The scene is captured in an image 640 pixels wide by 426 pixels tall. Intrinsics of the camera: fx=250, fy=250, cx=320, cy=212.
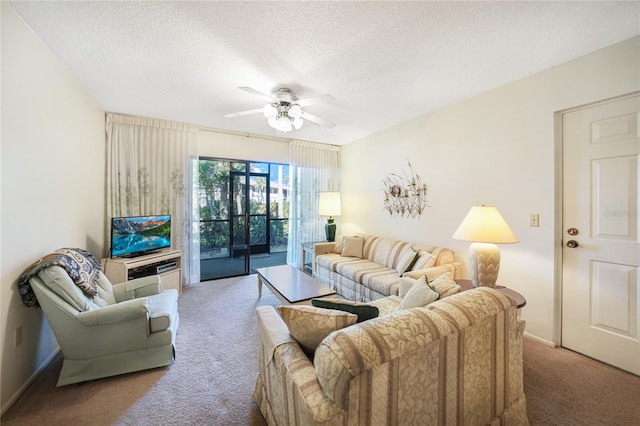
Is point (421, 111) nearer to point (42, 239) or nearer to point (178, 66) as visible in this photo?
point (178, 66)

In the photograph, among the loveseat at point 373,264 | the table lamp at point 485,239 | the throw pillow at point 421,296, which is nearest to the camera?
the throw pillow at point 421,296

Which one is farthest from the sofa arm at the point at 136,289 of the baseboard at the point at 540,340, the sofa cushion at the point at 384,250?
the baseboard at the point at 540,340

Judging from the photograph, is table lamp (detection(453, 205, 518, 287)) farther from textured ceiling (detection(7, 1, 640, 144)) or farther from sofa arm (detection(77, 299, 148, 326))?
sofa arm (detection(77, 299, 148, 326))

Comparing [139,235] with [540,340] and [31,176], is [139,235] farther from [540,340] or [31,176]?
[540,340]

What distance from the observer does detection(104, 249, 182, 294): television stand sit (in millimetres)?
2896

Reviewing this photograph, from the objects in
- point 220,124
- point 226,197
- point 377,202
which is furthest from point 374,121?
point 226,197

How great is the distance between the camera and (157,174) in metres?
3.71

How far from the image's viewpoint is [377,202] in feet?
13.9

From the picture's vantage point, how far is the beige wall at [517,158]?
6.77ft

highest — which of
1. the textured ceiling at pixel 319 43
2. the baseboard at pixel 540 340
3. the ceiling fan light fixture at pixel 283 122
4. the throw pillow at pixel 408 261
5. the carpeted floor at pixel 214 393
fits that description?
the textured ceiling at pixel 319 43

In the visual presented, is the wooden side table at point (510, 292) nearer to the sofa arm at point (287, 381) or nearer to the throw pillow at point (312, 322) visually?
the throw pillow at point (312, 322)

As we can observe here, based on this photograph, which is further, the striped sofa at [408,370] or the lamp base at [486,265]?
the lamp base at [486,265]

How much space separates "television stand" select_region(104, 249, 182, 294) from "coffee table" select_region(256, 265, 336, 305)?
130cm

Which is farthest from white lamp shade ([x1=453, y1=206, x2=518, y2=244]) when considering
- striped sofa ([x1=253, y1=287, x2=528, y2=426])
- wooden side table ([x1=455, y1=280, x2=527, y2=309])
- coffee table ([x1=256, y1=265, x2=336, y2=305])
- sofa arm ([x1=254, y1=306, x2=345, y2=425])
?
sofa arm ([x1=254, y1=306, x2=345, y2=425])
